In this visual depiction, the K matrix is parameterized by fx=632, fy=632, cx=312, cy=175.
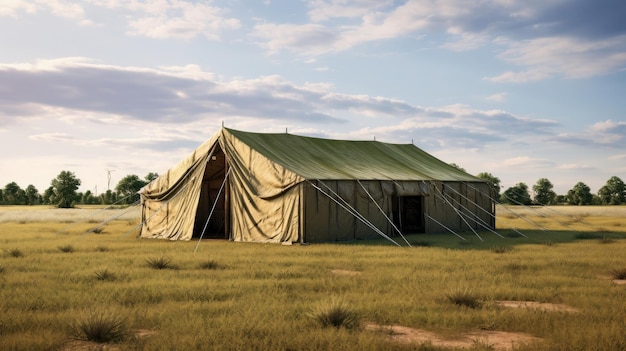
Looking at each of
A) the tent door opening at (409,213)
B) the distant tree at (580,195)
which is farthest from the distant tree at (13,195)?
the tent door opening at (409,213)

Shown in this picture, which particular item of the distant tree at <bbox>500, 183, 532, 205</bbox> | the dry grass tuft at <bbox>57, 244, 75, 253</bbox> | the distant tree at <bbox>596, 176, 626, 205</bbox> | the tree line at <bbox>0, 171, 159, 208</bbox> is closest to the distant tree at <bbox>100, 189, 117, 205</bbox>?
the tree line at <bbox>0, 171, 159, 208</bbox>

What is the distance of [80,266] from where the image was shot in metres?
14.0

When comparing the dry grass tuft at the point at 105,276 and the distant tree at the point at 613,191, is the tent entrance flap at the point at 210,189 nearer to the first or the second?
the dry grass tuft at the point at 105,276

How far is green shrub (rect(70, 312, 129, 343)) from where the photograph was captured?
7.20 metres

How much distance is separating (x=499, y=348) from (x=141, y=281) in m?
6.88

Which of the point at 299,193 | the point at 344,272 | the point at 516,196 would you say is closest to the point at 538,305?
the point at 344,272

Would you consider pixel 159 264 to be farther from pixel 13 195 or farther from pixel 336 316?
pixel 13 195

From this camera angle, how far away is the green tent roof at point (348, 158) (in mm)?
22464

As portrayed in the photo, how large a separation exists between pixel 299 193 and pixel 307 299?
419 inches

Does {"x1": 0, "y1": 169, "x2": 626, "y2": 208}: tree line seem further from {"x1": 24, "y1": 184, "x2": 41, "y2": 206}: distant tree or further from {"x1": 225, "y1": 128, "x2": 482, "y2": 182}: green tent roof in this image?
{"x1": 225, "y1": 128, "x2": 482, "y2": 182}: green tent roof

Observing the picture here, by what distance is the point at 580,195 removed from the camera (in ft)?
336

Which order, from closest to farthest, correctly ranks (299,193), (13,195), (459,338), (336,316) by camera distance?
(459,338), (336,316), (299,193), (13,195)

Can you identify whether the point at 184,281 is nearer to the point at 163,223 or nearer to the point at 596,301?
the point at 596,301

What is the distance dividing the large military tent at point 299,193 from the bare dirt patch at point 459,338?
10.8 m
